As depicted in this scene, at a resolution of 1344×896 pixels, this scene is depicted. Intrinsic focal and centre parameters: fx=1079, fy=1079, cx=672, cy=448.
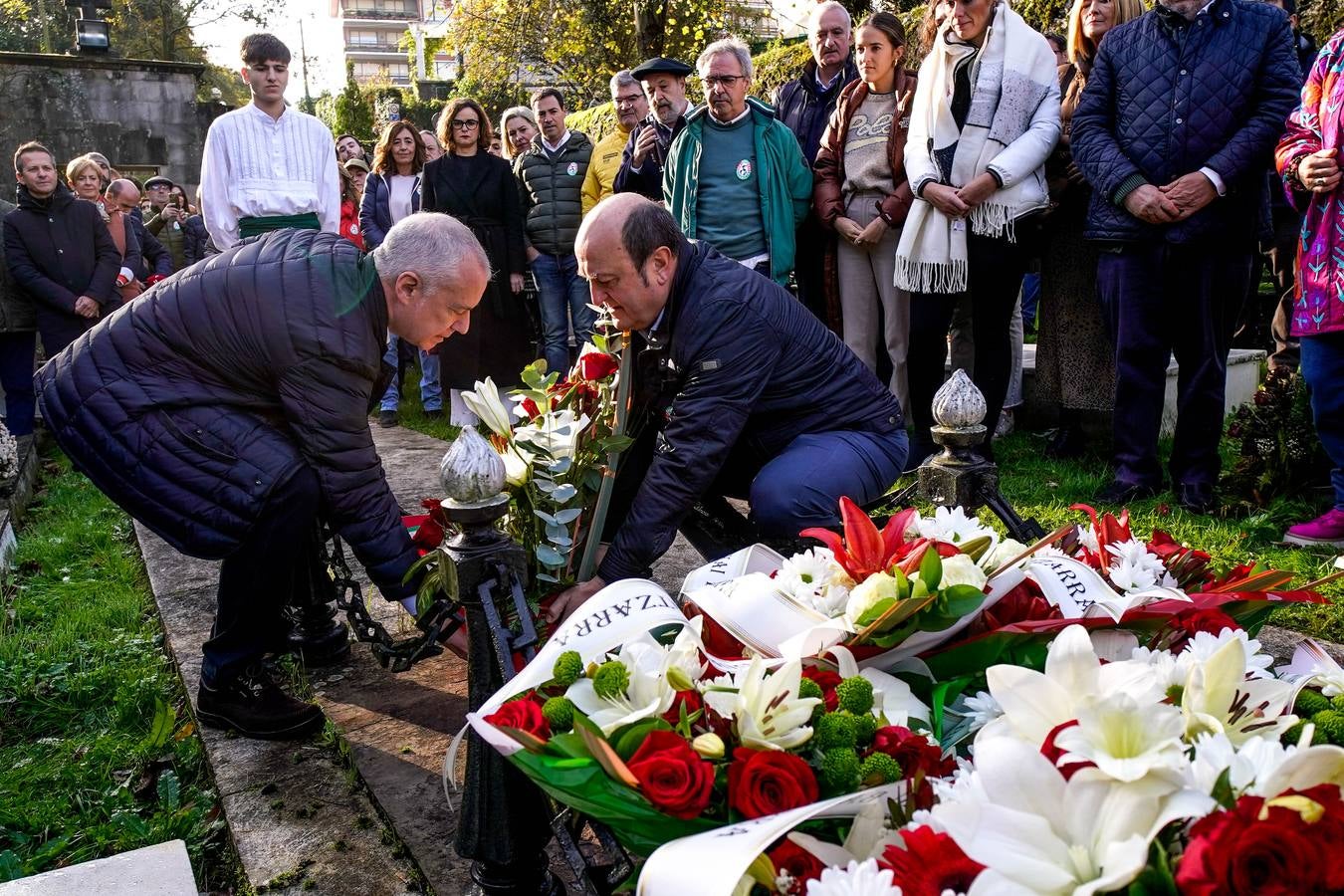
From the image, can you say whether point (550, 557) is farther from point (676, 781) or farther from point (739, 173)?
point (739, 173)

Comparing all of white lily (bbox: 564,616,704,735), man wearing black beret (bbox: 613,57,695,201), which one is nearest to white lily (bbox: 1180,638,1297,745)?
white lily (bbox: 564,616,704,735)

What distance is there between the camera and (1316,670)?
5.01 ft

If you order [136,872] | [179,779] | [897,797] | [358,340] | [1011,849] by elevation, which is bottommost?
[179,779]

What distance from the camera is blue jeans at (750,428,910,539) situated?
2.86 m

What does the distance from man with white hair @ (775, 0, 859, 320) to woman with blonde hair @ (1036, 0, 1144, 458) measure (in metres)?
1.08

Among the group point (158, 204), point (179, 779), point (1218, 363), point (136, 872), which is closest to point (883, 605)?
point (136, 872)

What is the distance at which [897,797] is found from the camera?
132cm

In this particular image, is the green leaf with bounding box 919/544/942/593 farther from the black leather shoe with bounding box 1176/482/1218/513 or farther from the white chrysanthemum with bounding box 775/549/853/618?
the black leather shoe with bounding box 1176/482/1218/513

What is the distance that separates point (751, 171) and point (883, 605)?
3885 millimetres

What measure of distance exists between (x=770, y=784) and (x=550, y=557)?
1.32 m

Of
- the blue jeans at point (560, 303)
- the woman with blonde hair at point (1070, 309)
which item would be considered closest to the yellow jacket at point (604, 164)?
the blue jeans at point (560, 303)

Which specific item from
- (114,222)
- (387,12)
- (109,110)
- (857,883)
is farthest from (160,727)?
(387,12)

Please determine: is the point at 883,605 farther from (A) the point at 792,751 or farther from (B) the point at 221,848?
(B) the point at 221,848

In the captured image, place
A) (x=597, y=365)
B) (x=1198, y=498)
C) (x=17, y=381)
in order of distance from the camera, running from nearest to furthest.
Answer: (x=597, y=365) → (x=1198, y=498) → (x=17, y=381)
